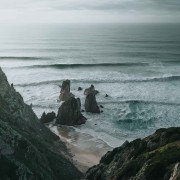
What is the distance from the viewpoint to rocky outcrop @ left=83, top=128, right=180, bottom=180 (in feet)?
76.0

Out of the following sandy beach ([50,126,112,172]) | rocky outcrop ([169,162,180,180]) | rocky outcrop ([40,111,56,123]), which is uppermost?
rocky outcrop ([169,162,180,180])

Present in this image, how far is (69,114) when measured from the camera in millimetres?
55094

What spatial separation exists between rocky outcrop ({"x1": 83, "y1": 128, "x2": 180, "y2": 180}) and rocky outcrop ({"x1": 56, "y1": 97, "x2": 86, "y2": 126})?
909 inches

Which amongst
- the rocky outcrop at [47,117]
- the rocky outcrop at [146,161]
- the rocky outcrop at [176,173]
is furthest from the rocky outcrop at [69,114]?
the rocky outcrop at [176,173]

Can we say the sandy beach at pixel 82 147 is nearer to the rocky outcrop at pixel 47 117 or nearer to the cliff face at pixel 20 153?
the rocky outcrop at pixel 47 117

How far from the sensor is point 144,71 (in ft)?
346

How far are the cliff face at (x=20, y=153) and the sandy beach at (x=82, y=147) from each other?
545 centimetres

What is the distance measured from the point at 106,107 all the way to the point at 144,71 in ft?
140

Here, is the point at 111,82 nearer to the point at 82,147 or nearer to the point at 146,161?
the point at 82,147

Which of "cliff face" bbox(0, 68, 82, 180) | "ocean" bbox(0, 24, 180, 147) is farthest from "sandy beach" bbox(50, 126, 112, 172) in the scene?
"cliff face" bbox(0, 68, 82, 180)

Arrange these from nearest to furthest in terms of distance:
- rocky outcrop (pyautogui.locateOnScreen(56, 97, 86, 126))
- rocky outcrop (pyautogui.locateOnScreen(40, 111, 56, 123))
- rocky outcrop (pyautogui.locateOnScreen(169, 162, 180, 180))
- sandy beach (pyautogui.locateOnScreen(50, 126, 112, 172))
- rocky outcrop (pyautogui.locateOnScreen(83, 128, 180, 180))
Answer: rocky outcrop (pyautogui.locateOnScreen(169, 162, 180, 180)) < rocky outcrop (pyautogui.locateOnScreen(83, 128, 180, 180)) < sandy beach (pyautogui.locateOnScreen(50, 126, 112, 172)) < rocky outcrop (pyautogui.locateOnScreen(56, 97, 86, 126)) < rocky outcrop (pyautogui.locateOnScreen(40, 111, 56, 123))

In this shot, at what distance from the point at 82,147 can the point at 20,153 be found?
64.5 ft

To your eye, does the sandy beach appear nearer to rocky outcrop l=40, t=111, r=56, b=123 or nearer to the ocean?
the ocean

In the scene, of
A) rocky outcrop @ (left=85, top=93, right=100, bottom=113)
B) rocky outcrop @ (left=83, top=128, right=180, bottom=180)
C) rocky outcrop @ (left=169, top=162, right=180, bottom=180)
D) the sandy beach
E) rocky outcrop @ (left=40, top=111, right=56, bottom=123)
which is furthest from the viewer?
rocky outcrop @ (left=85, top=93, right=100, bottom=113)
